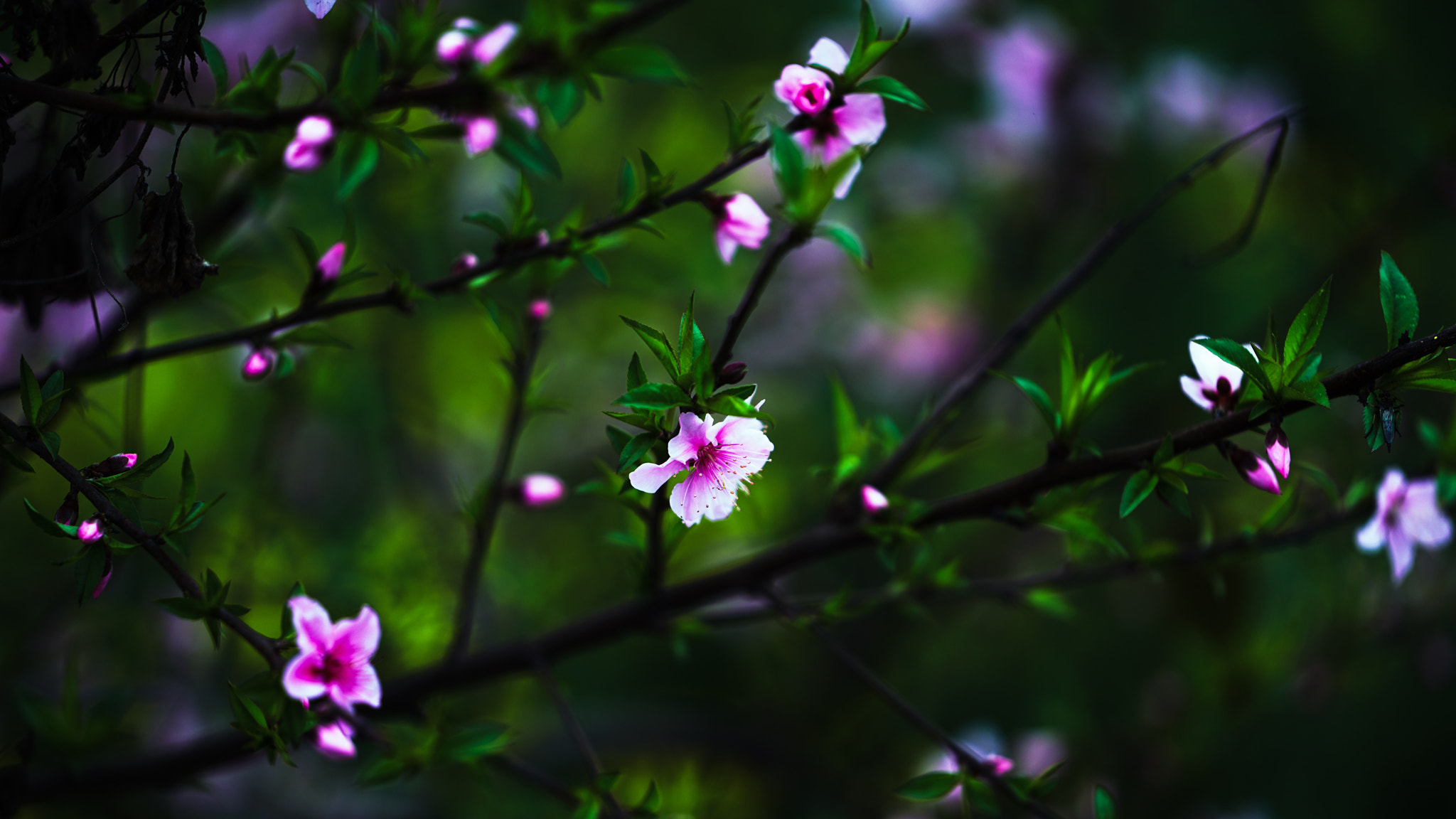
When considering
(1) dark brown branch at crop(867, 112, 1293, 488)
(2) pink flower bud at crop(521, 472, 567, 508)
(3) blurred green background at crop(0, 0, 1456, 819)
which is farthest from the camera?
(3) blurred green background at crop(0, 0, 1456, 819)

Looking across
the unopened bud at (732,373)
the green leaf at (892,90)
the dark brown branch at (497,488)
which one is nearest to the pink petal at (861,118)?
the green leaf at (892,90)

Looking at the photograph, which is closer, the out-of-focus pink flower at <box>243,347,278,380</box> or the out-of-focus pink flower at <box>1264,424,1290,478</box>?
the out-of-focus pink flower at <box>1264,424,1290,478</box>

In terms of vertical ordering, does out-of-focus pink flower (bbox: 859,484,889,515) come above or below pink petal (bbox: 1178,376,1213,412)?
above

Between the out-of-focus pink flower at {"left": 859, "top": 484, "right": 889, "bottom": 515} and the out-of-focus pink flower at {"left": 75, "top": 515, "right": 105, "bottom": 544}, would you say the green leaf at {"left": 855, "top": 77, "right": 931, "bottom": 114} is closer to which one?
the out-of-focus pink flower at {"left": 859, "top": 484, "right": 889, "bottom": 515}

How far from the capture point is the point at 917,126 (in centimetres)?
179

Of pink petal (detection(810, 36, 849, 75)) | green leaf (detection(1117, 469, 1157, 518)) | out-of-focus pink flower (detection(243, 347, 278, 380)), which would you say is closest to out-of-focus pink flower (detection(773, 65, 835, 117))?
pink petal (detection(810, 36, 849, 75))

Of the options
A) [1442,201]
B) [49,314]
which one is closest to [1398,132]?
[1442,201]

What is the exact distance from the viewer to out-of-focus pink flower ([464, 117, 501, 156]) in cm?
61

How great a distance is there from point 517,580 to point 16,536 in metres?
0.81

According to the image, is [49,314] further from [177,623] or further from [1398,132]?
[1398,132]

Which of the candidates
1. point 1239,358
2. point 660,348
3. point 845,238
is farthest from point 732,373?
point 1239,358

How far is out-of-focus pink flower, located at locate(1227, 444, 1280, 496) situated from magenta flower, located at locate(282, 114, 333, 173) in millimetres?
577

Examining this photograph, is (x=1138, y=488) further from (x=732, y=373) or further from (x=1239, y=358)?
(x=732, y=373)

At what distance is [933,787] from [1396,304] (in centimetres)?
41
